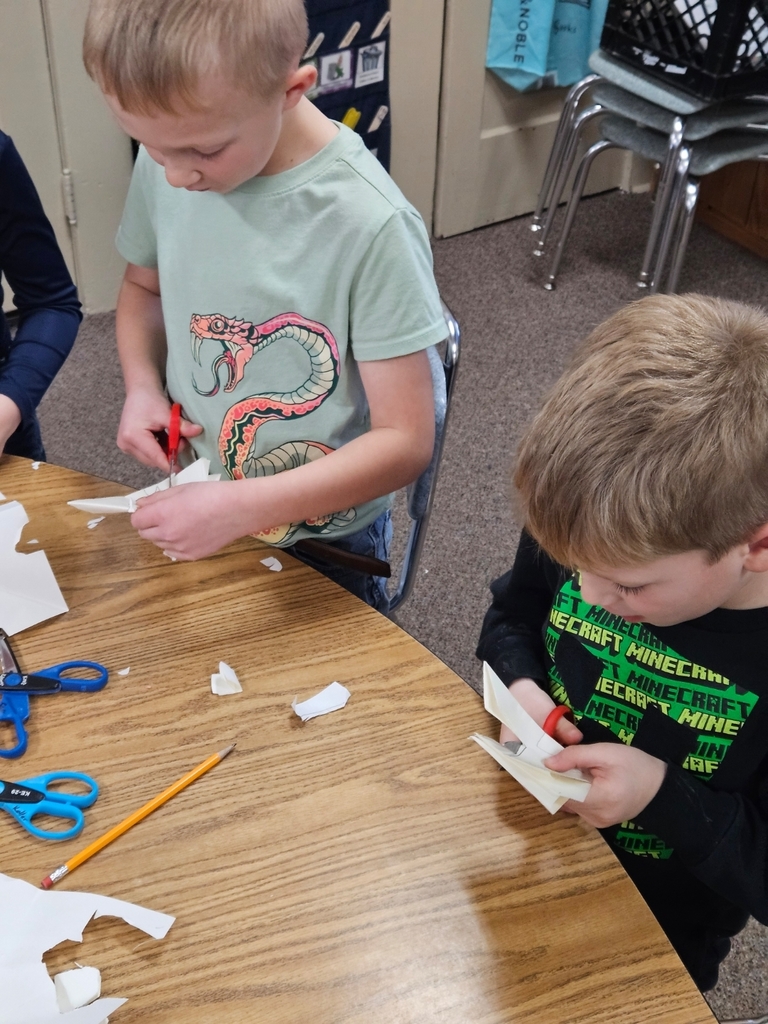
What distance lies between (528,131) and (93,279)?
54.0 inches

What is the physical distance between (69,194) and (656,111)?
142cm

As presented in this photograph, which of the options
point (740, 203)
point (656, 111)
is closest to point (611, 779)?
point (656, 111)

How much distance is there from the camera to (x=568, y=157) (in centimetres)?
259

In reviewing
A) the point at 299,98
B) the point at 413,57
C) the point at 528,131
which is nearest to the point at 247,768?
the point at 299,98

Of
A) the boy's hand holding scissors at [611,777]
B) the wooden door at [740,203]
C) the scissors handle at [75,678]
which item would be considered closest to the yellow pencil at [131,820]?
the scissors handle at [75,678]

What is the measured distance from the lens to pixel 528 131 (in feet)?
9.67

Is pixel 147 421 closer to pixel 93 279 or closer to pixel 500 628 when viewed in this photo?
pixel 500 628

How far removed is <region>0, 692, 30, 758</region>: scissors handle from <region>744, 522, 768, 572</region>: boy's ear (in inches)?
21.0

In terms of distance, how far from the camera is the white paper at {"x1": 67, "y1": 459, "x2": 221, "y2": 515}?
889mm

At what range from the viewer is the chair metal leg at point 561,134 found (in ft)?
8.10

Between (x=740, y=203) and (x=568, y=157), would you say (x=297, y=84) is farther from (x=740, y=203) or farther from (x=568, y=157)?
A: (x=740, y=203)

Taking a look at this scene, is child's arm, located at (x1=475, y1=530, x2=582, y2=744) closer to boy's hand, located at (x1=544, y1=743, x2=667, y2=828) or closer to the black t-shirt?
the black t-shirt

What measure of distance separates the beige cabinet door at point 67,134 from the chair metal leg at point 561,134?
1105 mm

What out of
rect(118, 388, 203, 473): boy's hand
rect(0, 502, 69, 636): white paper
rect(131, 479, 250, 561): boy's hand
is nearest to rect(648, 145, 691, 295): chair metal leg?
rect(118, 388, 203, 473): boy's hand
